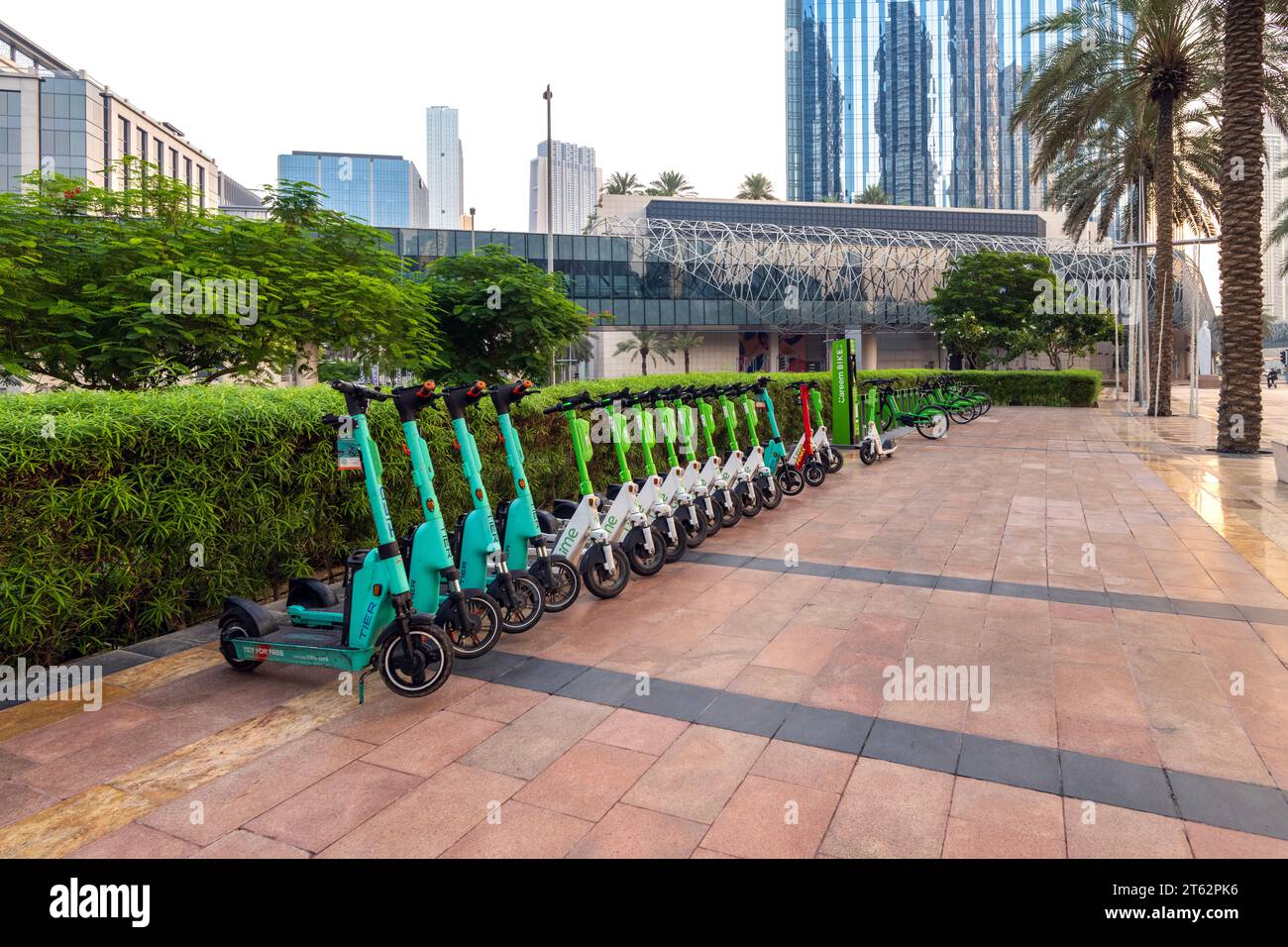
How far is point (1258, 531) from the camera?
7.66 m

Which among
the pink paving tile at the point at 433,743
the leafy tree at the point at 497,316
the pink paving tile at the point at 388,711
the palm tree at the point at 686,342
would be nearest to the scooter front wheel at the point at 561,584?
the pink paving tile at the point at 388,711

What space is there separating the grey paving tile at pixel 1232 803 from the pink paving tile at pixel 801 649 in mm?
1633

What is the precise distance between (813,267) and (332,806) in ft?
169

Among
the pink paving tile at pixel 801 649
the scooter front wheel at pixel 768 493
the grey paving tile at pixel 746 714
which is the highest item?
the scooter front wheel at pixel 768 493

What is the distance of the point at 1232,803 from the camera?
9.57ft

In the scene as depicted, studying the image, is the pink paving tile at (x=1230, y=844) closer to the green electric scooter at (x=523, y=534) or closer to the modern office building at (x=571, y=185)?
the green electric scooter at (x=523, y=534)

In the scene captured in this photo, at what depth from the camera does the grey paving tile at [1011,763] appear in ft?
10.2

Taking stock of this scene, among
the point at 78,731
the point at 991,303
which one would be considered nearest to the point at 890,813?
the point at 78,731

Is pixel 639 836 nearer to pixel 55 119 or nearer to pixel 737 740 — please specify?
pixel 737 740

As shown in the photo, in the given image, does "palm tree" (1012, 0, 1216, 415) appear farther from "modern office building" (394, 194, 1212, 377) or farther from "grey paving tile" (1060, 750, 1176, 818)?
"modern office building" (394, 194, 1212, 377)

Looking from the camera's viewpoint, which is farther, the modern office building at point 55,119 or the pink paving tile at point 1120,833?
the modern office building at point 55,119
